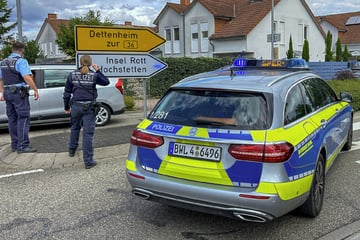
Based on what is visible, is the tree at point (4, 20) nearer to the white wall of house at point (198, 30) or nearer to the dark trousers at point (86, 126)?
the white wall of house at point (198, 30)

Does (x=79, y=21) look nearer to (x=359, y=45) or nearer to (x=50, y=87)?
(x=50, y=87)

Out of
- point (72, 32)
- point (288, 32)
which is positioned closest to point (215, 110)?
point (72, 32)

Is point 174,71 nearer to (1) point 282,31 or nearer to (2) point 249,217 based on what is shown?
(2) point 249,217

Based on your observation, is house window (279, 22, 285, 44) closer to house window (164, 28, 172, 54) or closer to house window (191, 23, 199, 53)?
house window (191, 23, 199, 53)

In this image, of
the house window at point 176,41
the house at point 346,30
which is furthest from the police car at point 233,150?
the house at point 346,30

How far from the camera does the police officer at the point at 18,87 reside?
270 inches

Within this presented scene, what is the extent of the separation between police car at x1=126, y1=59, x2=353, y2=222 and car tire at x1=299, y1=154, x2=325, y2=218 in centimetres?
1

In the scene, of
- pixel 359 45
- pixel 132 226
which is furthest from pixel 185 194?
pixel 359 45

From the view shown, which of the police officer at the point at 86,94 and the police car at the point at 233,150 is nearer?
the police car at the point at 233,150

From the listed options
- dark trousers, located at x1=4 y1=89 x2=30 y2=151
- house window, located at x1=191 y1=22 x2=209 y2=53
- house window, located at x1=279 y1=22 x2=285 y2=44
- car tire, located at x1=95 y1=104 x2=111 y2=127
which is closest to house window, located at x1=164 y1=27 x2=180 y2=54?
house window, located at x1=191 y1=22 x2=209 y2=53

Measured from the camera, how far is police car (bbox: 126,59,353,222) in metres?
3.42

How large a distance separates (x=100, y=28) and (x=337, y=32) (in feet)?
166

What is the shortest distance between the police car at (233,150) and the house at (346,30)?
47772mm

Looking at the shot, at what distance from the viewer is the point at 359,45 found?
50594 mm
